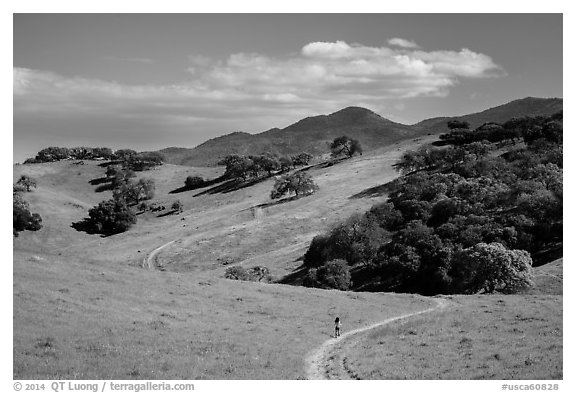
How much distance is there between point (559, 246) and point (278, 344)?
66532 mm

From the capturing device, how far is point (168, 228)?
148 m

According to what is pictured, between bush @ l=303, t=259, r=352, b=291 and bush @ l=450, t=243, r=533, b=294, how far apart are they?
17.9 metres

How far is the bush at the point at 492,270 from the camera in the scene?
62.1 meters

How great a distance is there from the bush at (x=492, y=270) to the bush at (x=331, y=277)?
58.8 feet

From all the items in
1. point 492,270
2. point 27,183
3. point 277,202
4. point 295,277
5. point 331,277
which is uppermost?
point 27,183

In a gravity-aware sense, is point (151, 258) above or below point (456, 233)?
below

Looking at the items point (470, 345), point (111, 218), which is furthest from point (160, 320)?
point (111, 218)

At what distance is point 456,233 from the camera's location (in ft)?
294

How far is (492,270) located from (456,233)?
2595cm

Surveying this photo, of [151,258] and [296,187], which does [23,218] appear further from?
[296,187]

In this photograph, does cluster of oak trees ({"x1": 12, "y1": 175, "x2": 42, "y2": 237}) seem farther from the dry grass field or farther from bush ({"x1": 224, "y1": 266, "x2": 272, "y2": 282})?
the dry grass field

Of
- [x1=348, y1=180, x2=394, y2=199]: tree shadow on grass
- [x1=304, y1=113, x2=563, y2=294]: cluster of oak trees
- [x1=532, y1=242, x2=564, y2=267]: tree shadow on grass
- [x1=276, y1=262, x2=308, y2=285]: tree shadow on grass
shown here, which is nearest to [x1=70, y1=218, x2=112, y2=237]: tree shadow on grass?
[x1=348, y1=180, x2=394, y2=199]: tree shadow on grass

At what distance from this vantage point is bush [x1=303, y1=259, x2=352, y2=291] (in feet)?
265
